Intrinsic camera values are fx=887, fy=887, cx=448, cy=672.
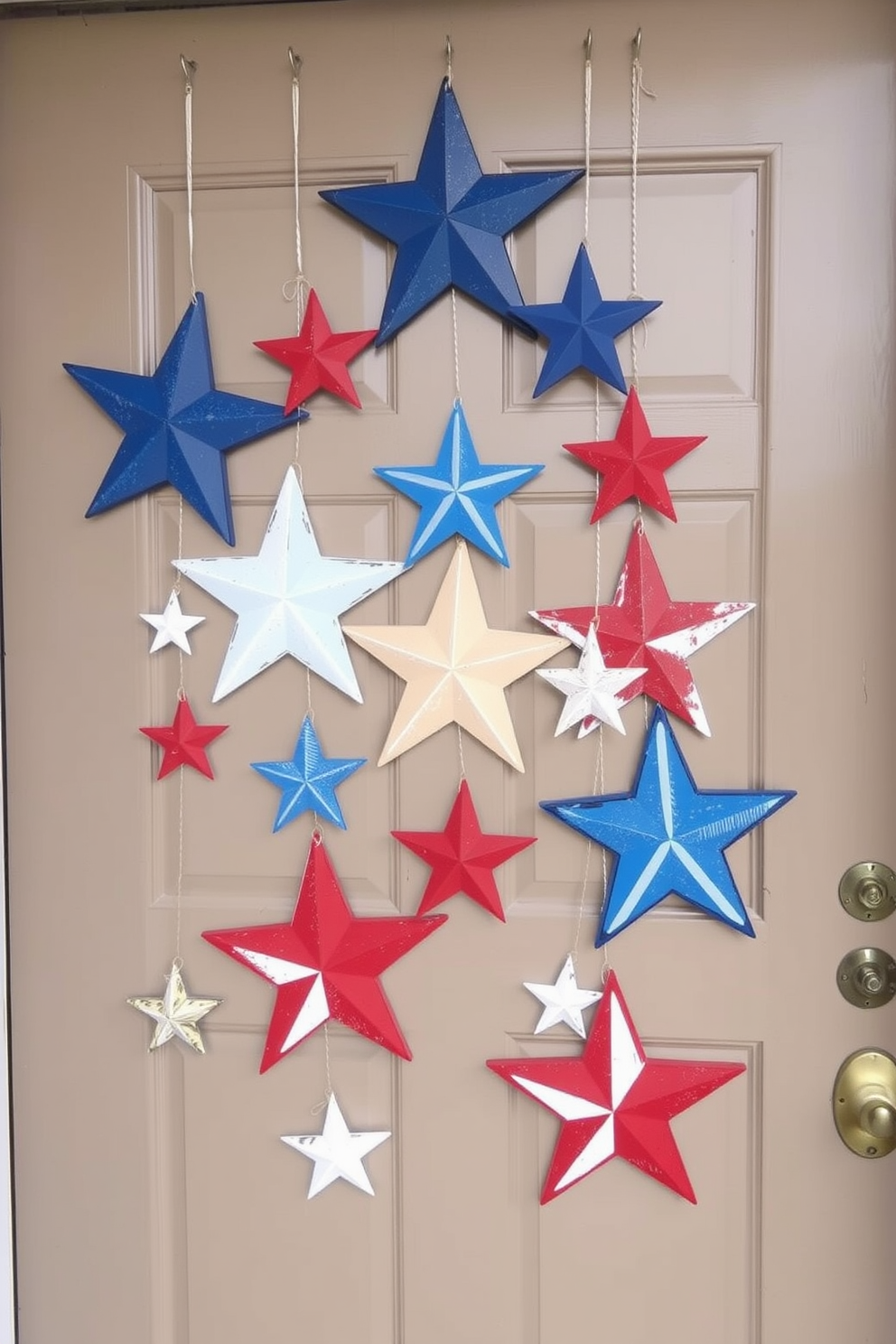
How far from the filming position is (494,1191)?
3.17ft

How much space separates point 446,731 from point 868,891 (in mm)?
472

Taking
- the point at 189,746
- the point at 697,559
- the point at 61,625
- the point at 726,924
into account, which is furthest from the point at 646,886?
the point at 61,625

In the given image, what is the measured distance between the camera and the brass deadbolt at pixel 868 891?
93 centimetres

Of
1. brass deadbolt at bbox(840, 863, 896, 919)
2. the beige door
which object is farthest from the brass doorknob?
brass deadbolt at bbox(840, 863, 896, 919)

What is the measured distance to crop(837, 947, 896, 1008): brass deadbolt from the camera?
3.05ft

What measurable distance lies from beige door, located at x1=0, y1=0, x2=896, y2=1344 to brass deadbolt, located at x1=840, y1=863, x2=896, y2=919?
0.6 inches

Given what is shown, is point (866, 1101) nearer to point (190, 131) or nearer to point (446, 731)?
point (446, 731)

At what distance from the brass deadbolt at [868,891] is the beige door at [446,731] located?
0.05 feet

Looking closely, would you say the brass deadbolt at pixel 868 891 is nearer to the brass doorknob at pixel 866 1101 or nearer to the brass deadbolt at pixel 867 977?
the brass deadbolt at pixel 867 977

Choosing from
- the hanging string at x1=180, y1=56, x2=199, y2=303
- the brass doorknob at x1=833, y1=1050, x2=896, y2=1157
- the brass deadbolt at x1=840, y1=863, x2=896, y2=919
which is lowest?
the brass doorknob at x1=833, y1=1050, x2=896, y2=1157

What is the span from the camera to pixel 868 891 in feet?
3.04

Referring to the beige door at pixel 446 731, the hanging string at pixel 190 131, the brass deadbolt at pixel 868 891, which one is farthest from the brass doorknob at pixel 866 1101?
the hanging string at pixel 190 131

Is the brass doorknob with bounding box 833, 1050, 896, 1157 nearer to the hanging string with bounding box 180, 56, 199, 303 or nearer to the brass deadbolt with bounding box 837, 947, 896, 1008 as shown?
the brass deadbolt with bounding box 837, 947, 896, 1008

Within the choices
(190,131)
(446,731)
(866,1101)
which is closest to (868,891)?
(866,1101)
